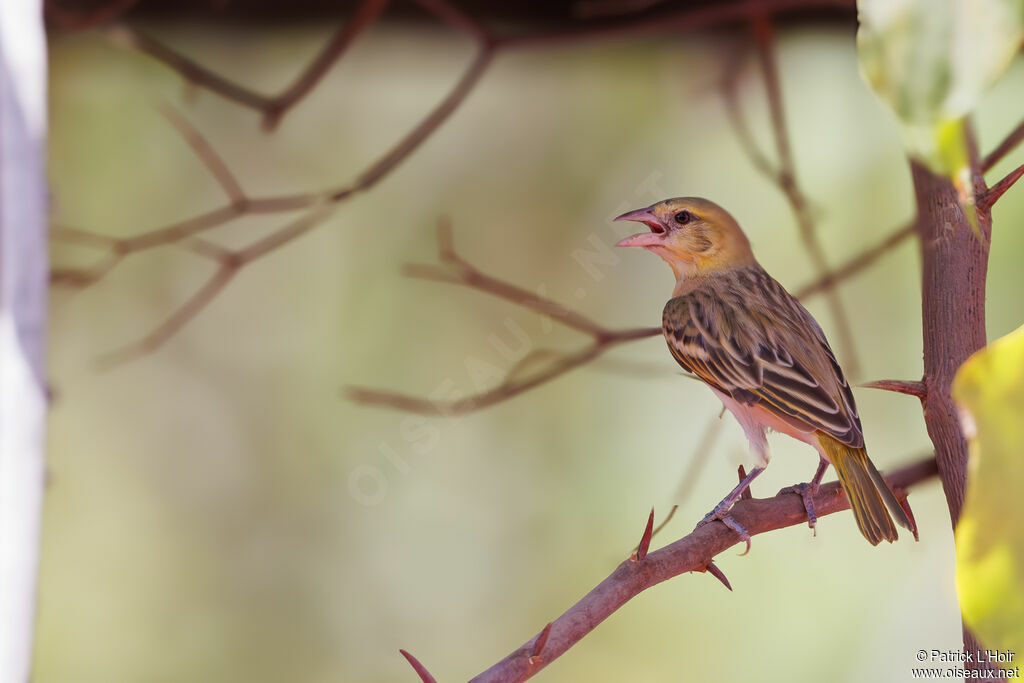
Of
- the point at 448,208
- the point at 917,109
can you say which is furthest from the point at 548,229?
the point at 917,109

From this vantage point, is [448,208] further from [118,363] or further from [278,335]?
[118,363]

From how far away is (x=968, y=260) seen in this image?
0.25 metres

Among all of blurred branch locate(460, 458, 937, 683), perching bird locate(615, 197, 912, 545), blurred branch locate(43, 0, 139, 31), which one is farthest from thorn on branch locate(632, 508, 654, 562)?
blurred branch locate(43, 0, 139, 31)

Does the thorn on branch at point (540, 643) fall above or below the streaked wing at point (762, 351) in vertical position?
below

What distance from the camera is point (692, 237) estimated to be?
47 centimetres

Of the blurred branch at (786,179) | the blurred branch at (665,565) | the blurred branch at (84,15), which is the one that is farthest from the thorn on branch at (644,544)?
the blurred branch at (84,15)

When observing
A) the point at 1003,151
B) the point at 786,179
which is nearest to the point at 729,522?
the point at 1003,151

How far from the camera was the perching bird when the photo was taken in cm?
40

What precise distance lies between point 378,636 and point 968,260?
0.70 m

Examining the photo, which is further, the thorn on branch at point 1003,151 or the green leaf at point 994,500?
the thorn on branch at point 1003,151

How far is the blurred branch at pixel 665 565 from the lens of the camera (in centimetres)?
22

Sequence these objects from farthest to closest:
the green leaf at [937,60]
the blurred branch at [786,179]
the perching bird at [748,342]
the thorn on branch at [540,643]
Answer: the blurred branch at [786,179], the perching bird at [748,342], the thorn on branch at [540,643], the green leaf at [937,60]

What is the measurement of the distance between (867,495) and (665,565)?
11cm

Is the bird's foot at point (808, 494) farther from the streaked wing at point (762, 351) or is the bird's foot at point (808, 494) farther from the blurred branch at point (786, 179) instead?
the blurred branch at point (786, 179)
